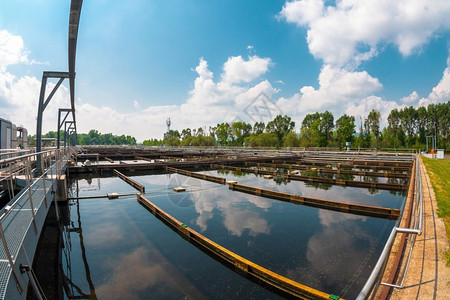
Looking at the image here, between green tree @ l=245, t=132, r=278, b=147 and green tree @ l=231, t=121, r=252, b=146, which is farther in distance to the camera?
green tree @ l=231, t=121, r=252, b=146

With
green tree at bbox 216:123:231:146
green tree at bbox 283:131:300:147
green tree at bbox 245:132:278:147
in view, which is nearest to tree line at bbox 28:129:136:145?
green tree at bbox 216:123:231:146

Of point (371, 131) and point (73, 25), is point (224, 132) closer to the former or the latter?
point (371, 131)

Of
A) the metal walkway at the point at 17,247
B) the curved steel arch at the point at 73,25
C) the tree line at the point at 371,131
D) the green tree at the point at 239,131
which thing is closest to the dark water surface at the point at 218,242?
the metal walkway at the point at 17,247

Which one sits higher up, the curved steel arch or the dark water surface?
the curved steel arch

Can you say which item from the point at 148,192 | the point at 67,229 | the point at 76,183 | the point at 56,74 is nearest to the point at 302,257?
the point at 67,229

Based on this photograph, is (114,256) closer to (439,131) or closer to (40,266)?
(40,266)

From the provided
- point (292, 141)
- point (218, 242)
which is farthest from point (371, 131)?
point (218, 242)

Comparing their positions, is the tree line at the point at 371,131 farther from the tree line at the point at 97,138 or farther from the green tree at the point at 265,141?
the tree line at the point at 97,138

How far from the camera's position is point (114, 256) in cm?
648

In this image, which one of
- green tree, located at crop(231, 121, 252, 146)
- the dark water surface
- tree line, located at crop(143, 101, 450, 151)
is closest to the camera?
the dark water surface

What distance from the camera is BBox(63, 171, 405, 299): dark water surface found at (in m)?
A: 5.17

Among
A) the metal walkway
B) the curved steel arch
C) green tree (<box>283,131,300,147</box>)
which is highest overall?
the curved steel arch

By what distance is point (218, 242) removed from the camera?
7.32 m

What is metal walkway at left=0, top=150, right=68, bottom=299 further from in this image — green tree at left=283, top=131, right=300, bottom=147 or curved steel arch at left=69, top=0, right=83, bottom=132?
green tree at left=283, top=131, right=300, bottom=147
